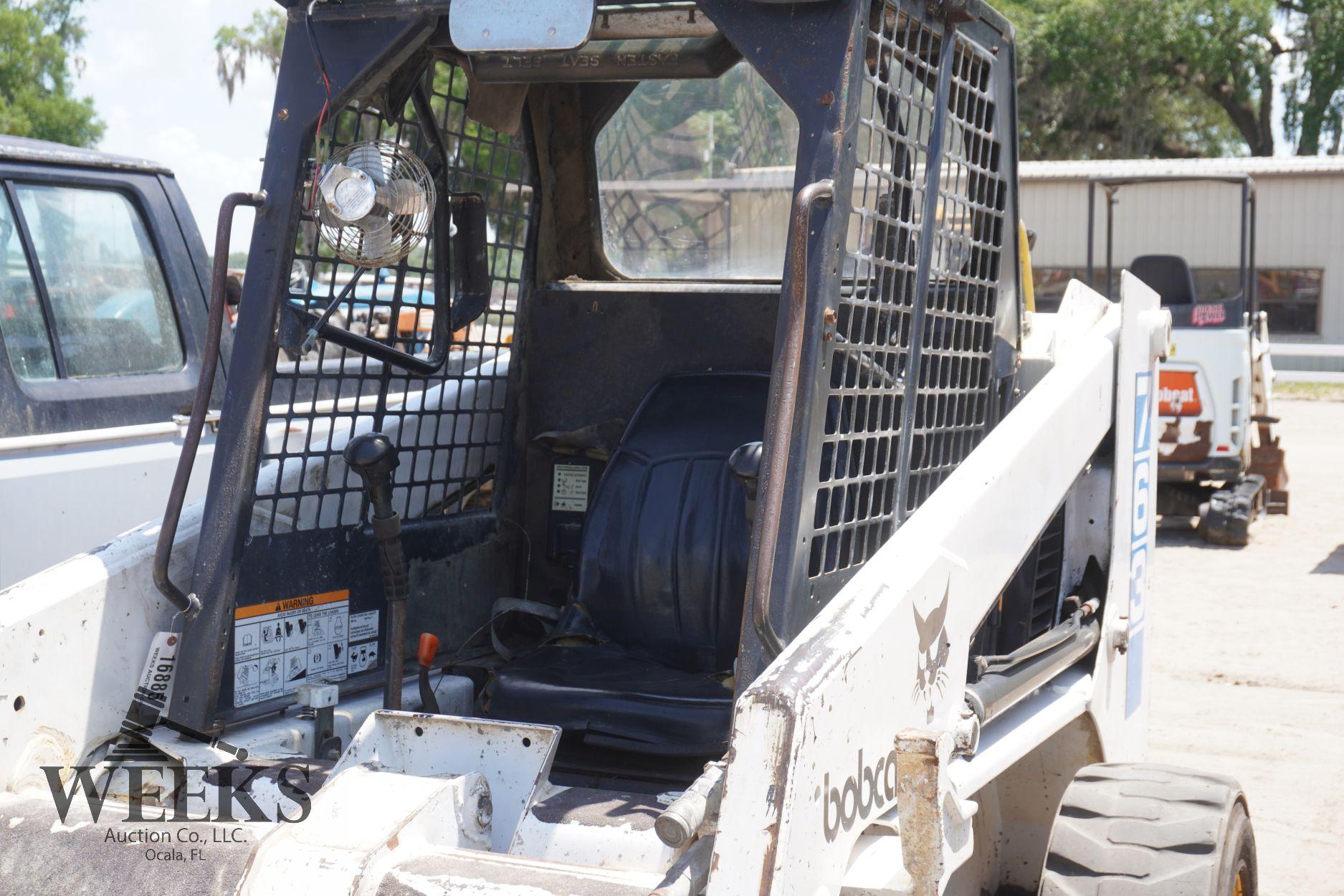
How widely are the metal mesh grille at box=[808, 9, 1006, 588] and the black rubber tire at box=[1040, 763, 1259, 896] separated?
67cm

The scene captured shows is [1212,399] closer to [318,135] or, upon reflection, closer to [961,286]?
[961,286]

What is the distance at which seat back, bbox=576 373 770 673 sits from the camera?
3.09 metres

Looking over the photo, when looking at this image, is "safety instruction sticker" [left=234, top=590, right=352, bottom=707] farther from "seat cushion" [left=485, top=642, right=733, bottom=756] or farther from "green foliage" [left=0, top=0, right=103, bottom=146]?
"green foliage" [left=0, top=0, right=103, bottom=146]

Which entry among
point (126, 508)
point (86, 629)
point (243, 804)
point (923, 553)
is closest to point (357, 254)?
point (86, 629)

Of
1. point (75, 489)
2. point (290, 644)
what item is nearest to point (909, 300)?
point (290, 644)

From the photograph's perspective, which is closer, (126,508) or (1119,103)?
(126,508)

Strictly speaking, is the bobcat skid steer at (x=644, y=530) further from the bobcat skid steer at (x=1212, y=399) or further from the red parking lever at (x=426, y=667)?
the bobcat skid steer at (x=1212, y=399)

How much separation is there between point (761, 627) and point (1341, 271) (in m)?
22.2

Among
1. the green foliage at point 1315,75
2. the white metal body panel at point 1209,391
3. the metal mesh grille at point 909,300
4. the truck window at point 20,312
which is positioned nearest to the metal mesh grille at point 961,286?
the metal mesh grille at point 909,300

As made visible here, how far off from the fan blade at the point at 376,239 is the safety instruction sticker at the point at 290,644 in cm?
77

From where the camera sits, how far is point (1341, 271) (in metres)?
21.5

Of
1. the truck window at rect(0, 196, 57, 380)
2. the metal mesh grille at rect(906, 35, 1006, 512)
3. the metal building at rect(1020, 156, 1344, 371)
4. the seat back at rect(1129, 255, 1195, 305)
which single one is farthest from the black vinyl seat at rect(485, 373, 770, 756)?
the metal building at rect(1020, 156, 1344, 371)

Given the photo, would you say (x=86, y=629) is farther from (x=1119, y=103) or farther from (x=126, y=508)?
(x=1119, y=103)

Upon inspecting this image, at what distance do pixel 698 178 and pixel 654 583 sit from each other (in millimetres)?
1105
